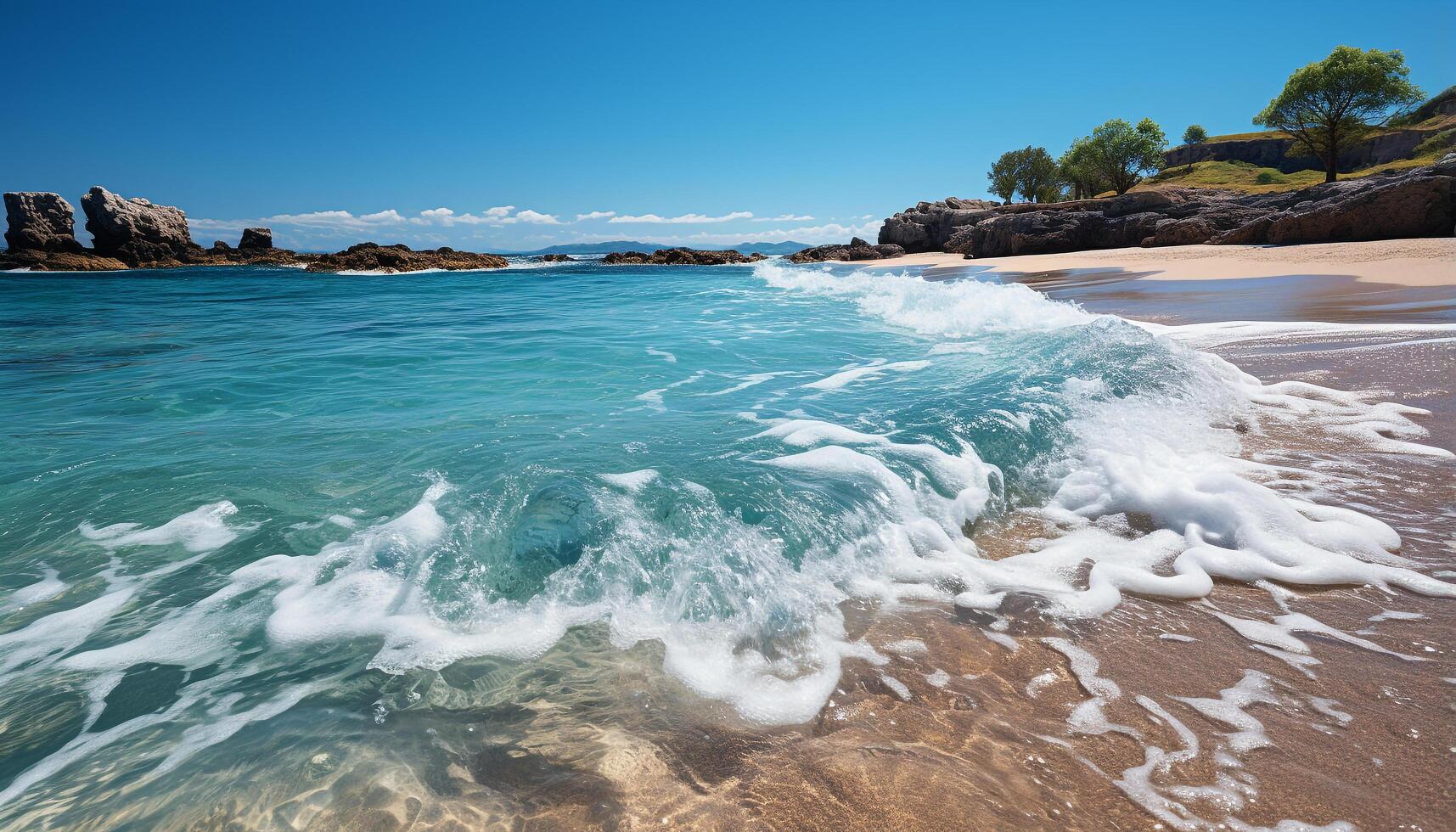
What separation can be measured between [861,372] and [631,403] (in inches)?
112

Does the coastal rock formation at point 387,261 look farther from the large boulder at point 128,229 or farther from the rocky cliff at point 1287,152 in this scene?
the rocky cliff at point 1287,152

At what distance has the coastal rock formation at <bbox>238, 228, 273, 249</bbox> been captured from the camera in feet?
212

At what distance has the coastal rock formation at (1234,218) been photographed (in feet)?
57.6

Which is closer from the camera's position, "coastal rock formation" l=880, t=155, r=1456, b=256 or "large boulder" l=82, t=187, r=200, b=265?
"coastal rock formation" l=880, t=155, r=1456, b=256

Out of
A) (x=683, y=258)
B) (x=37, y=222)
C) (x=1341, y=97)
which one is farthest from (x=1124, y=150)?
(x=37, y=222)

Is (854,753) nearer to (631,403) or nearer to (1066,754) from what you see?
(1066,754)

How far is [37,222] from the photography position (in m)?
55.6

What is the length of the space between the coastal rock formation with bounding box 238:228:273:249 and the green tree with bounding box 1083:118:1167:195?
8431 cm

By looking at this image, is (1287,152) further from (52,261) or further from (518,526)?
(52,261)

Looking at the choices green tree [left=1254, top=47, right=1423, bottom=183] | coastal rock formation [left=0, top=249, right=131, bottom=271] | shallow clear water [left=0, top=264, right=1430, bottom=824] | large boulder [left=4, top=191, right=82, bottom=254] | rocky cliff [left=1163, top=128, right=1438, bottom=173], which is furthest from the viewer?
rocky cliff [left=1163, top=128, right=1438, bottom=173]

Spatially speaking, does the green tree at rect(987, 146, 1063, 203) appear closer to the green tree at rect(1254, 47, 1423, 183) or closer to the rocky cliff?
the rocky cliff

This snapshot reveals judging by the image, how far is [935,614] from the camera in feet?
7.80

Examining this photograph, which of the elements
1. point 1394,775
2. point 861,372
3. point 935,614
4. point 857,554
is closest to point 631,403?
point 861,372

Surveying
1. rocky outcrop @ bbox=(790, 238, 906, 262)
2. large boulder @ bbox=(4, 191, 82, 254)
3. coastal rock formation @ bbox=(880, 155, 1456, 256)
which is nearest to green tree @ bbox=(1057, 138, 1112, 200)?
coastal rock formation @ bbox=(880, 155, 1456, 256)
